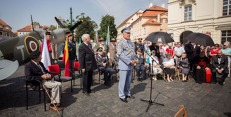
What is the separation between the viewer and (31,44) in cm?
734

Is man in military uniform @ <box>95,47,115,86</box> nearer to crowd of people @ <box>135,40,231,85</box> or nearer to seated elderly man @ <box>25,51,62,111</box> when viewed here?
crowd of people @ <box>135,40,231,85</box>

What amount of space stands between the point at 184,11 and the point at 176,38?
14.9 feet

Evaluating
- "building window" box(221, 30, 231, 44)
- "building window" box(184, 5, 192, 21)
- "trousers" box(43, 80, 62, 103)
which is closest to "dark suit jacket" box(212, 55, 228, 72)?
"trousers" box(43, 80, 62, 103)

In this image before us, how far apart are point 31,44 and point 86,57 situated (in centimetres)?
353

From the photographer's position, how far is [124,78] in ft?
16.5

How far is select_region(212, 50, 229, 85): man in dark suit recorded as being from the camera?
7341mm

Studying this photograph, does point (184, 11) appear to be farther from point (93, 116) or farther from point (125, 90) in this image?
point (93, 116)

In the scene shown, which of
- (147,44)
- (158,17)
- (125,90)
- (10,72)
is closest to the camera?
(10,72)

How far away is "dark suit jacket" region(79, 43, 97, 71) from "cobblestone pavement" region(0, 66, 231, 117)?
3.61ft

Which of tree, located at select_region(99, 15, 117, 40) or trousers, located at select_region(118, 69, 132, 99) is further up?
tree, located at select_region(99, 15, 117, 40)

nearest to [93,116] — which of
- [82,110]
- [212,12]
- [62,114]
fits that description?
[82,110]

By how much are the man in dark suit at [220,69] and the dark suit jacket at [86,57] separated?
19.8ft

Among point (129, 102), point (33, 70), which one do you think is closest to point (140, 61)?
point (129, 102)

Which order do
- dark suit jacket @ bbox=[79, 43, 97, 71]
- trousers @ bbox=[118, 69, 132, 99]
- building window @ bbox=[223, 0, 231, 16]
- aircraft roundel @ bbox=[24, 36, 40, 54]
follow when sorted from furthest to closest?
building window @ bbox=[223, 0, 231, 16] → aircraft roundel @ bbox=[24, 36, 40, 54] → dark suit jacket @ bbox=[79, 43, 97, 71] → trousers @ bbox=[118, 69, 132, 99]
